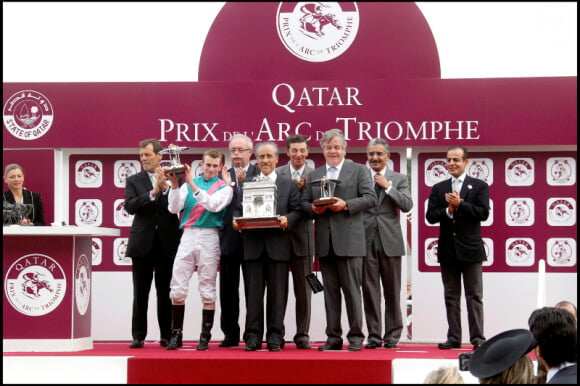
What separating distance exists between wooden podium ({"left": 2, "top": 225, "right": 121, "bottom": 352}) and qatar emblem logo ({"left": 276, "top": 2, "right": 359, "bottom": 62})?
307 centimetres

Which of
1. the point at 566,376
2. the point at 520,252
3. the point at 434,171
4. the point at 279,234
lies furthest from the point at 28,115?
the point at 566,376

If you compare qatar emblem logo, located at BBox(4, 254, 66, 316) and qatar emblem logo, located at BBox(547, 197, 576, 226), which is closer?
qatar emblem logo, located at BBox(4, 254, 66, 316)

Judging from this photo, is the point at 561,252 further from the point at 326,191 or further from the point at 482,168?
the point at 326,191

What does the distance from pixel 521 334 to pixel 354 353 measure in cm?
305

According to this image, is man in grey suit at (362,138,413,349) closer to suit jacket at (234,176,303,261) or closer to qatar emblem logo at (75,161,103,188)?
suit jacket at (234,176,303,261)

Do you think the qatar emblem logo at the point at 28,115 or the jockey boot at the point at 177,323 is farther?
the qatar emblem logo at the point at 28,115

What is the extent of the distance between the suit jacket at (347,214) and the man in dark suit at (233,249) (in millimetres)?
575

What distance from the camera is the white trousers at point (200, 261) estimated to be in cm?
782

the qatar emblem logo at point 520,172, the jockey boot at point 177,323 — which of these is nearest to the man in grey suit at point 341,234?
the jockey boot at point 177,323

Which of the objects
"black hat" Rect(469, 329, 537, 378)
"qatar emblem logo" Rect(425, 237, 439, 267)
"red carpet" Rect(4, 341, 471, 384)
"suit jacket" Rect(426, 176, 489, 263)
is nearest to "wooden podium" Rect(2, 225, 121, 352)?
"red carpet" Rect(4, 341, 471, 384)

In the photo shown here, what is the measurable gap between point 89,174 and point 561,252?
4.79 m

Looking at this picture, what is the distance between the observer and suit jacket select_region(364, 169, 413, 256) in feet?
27.9

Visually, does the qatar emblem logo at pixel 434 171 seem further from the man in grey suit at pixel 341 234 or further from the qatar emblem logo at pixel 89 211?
the qatar emblem logo at pixel 89 211

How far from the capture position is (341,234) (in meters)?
7.81
